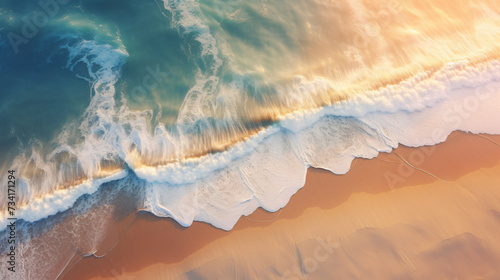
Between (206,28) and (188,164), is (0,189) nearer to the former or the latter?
(188,164)

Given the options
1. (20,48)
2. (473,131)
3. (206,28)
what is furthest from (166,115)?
(473,131)

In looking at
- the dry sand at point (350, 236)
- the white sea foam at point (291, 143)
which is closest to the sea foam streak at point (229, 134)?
the white sea foam at point (291, 143)

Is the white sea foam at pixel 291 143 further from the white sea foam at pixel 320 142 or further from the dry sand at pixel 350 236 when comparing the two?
the dry sand at pixel 350 236

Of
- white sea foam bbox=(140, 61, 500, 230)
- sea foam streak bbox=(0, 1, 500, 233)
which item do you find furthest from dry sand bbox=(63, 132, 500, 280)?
sea foam streak bbox=(0, 1, 500, 233)

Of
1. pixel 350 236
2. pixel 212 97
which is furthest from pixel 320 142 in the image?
pixel 212 97

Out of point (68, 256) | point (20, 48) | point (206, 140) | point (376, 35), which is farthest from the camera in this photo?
point (376, 35)
